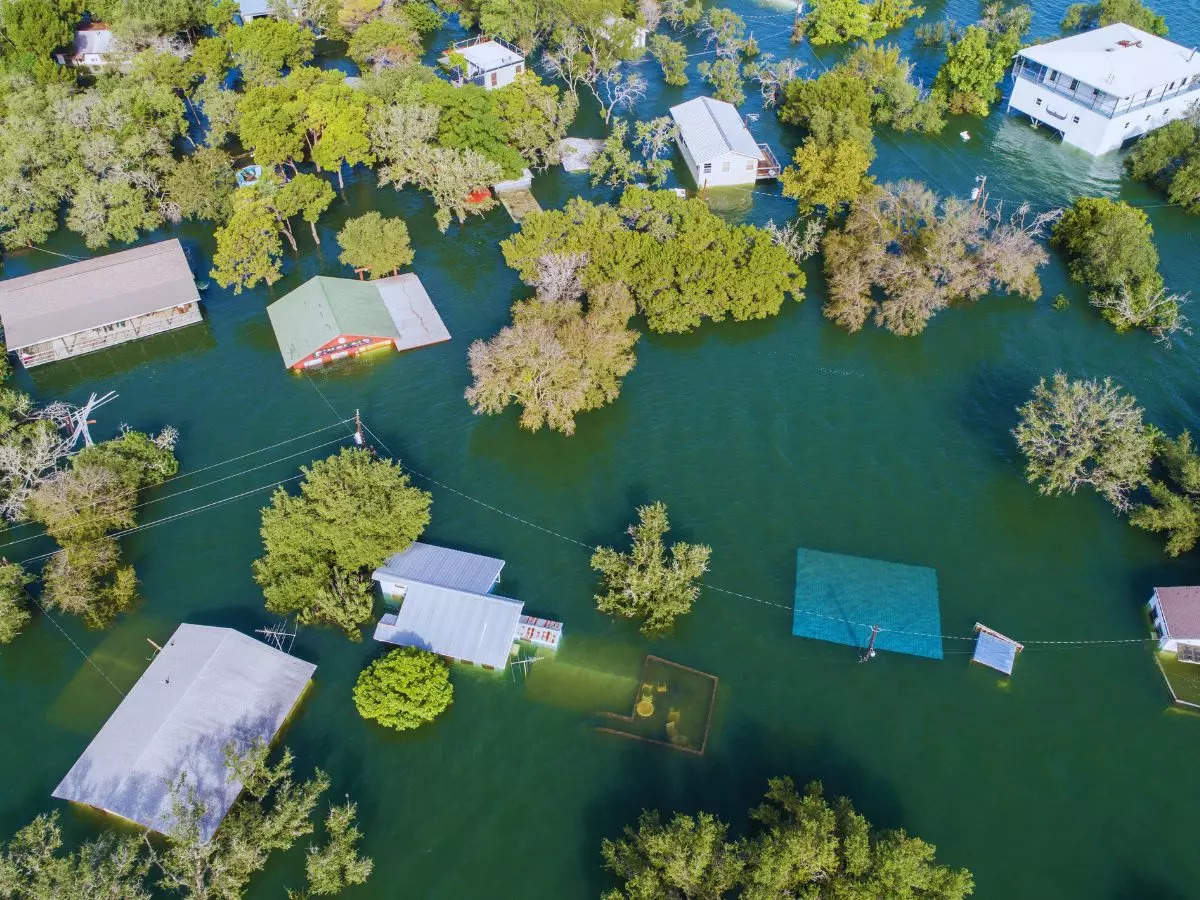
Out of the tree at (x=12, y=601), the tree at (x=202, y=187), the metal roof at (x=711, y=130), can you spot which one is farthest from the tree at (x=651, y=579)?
the tree at (x=202, y=187)

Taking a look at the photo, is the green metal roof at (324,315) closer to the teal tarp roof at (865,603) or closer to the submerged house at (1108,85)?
the teal tarp roof at (865,603)

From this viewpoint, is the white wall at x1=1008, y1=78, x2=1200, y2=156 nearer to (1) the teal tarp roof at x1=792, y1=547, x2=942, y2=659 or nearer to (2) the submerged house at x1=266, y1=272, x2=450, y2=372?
(1) the teal tarp roof at x1=792, y1=547, x2=942, y2=659

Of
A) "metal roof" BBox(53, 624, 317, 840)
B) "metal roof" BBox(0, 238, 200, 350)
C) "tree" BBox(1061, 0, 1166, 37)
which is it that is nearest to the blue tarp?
"metal roof" BBox(53, 624, 317, 840)

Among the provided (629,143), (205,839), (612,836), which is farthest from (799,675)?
(629,143)

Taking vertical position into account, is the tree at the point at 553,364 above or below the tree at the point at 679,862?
→ above

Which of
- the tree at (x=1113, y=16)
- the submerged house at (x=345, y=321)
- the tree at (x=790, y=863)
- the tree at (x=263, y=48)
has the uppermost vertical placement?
the tree at (x=1113, y=16)

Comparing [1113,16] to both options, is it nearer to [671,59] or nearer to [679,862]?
[671,59]
